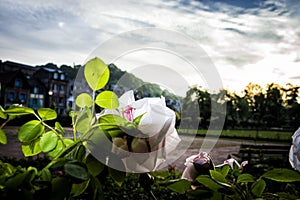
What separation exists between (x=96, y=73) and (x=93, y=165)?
0.16 ft

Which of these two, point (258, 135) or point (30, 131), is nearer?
point (30, 131)

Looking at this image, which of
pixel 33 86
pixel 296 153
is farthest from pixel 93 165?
pixel 33 86

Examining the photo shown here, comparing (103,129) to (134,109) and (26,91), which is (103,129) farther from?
(26,91)

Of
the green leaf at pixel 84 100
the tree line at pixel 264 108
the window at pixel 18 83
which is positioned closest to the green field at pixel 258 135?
the tree line at pixel 264 108

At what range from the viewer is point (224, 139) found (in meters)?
9.70

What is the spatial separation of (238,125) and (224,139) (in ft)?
4.36

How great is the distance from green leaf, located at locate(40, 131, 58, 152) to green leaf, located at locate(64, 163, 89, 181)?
47 millimetres

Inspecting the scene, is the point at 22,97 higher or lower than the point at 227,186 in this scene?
higher

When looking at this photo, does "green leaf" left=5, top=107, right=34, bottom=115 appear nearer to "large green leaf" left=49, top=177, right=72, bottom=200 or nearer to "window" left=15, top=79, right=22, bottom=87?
"large green leaf" left=49, top=177, right=72, bottom=200

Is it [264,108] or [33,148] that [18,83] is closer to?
[264,108]

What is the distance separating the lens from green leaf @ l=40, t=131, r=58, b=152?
0.17 meters

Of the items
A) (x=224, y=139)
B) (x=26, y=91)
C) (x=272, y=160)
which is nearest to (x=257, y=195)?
(x=272, y=160)

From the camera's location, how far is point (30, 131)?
0.57 feet

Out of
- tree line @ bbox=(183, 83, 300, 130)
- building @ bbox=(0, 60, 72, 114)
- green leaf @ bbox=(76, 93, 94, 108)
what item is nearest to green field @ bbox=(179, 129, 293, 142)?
tree line @ bbox=(183, 83, 300, 130)
